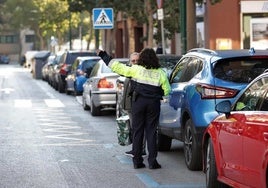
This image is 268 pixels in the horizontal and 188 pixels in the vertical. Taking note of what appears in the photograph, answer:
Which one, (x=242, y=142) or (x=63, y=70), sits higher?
(x=242, y=142)

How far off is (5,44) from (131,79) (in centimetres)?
11268

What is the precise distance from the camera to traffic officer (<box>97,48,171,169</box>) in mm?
10156

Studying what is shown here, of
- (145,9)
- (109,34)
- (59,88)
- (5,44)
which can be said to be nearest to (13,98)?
(59,88)

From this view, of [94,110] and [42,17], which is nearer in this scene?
[94,110]

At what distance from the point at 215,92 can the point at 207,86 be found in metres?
0.14

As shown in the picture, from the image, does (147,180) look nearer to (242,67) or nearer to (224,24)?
(242,67)

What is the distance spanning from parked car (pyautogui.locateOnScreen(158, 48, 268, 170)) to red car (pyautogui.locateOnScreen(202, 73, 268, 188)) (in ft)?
3.73

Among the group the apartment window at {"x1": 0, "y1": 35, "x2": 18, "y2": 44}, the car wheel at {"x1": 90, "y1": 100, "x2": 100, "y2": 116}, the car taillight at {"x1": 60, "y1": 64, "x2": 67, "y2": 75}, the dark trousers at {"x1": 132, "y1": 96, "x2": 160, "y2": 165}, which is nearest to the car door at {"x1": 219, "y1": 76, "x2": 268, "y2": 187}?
the dark trousers at {"x1": 132, "y1": 96, "x2": 160, "y2": 165}

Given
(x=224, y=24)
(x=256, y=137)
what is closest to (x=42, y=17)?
(x=224, y=24)

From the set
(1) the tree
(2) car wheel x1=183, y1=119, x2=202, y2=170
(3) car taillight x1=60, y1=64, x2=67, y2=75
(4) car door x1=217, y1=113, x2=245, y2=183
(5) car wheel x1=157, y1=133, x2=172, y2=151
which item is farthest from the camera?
(1) the tree

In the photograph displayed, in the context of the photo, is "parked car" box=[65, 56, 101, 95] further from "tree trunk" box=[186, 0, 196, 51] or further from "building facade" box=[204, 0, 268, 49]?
"tree trunk" box=[186, 0, 196, 51]

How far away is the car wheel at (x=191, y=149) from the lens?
32.2 feet

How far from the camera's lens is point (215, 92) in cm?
941

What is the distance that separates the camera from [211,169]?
811 centimetres
